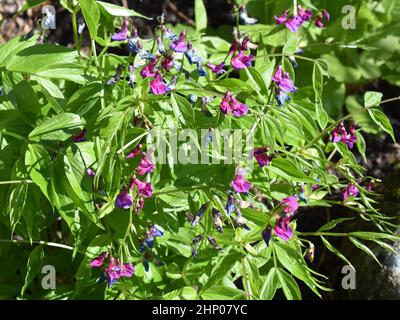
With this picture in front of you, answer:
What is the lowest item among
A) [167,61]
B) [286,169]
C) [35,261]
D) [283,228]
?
[35,261]

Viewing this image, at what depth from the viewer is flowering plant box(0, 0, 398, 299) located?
203 centimetres

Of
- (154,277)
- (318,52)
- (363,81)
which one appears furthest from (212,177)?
(363,81)

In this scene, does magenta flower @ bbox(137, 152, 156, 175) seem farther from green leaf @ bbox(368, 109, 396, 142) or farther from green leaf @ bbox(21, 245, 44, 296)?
green leaf @ bbox(368, 109, 396, 142)

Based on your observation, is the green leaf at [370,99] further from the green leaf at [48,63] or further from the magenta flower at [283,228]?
the green leaf at [48,63]

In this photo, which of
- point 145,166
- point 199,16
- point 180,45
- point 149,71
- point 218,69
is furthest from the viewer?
point 199,16

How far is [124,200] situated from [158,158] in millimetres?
195

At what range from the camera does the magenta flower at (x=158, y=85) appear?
1.97 metres

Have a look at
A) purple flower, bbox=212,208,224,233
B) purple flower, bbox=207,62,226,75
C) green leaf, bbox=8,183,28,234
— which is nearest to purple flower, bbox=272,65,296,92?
purple flower, bbox=207,62,226,75

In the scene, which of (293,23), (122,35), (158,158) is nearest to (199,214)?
(158,158)

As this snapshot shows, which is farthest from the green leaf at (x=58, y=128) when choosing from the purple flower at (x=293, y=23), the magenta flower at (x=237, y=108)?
the purple flower at (x=293, y=23)

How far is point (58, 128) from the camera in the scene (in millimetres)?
2096

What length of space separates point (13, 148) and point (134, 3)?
2395mm

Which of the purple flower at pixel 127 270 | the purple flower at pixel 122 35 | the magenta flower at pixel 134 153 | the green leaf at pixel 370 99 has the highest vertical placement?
the purple flower at pixel 122 35

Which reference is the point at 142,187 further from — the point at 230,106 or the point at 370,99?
the point at 370,99
